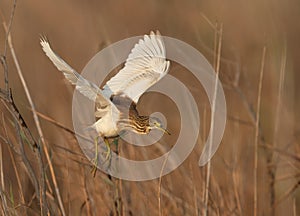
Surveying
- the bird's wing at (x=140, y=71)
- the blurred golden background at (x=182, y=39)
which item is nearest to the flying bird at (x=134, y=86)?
the bird's wing at (x=140, y=71)

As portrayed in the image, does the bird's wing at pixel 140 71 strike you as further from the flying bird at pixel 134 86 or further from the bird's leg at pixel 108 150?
the bird's leg at pixel 108 150

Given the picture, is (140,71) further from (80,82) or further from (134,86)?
(80,82)

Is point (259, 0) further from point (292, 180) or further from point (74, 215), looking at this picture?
point (74, 215)

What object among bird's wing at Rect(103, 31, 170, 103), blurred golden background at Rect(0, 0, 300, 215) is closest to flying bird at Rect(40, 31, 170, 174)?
bird's wing at Rect(103, 31, 170, 103)

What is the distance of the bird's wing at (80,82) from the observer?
6.08 feet

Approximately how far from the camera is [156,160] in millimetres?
2406

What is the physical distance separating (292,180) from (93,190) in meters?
1.14

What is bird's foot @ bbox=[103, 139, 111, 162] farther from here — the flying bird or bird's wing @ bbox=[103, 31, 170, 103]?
bird's wing @ bbox=[103, 31, 170, 103]

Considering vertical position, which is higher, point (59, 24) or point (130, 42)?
point (59, 24)

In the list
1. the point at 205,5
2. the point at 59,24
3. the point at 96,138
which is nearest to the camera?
the point at 96,138

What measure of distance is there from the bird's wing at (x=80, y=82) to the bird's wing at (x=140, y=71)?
121 mm

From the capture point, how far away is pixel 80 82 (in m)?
1.91

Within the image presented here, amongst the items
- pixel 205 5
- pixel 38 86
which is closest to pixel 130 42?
pixel 38 86

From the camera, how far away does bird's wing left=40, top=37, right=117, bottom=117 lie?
1.85 m
